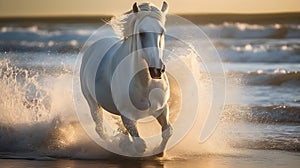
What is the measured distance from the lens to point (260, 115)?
180 inches

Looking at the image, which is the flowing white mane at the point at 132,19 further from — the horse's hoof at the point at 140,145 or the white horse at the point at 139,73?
the horse's hoof at the point at 140,145

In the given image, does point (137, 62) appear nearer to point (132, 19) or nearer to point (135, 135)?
point (132, 19)

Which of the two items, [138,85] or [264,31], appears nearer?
[138,85]

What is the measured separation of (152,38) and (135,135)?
0.41 meters

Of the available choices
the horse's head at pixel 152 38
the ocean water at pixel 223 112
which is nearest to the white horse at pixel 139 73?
the horse's head at pixel 152 38

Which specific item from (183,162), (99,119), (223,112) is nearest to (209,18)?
(223,112)

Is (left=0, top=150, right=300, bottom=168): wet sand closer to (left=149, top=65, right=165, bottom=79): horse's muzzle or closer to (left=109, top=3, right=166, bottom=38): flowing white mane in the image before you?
(left=149, top=65, right=165, bottom=79): horse's muzzle

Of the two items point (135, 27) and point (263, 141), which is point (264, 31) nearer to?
point (263, 141)

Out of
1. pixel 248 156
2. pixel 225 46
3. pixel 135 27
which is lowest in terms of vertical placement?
pixel 248 156

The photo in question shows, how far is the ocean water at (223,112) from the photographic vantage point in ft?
10.6

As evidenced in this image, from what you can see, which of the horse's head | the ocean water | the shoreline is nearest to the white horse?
the horse's head

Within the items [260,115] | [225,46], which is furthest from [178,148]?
[225,46]

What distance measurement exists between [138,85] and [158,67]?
0.71 feet

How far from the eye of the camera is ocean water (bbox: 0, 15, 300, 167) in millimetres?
3236
